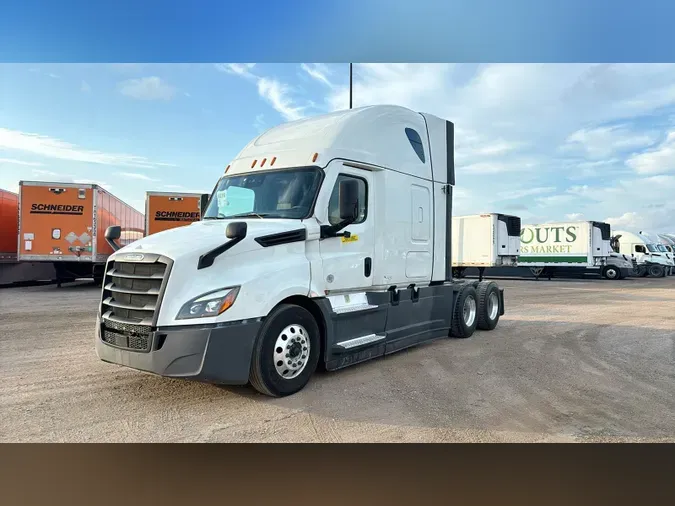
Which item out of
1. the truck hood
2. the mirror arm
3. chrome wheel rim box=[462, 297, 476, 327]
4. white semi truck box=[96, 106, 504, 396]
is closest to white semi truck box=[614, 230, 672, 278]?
chrome wheel rim box=[462, 297, 476, 327]

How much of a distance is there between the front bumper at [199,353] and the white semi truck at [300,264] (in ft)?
0.04

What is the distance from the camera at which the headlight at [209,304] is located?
471 cm

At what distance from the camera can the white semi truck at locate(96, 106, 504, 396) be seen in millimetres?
4762

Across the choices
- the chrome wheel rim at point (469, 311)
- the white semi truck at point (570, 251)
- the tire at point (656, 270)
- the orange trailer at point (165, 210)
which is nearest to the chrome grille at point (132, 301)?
the chrome wheel rim at point (469, 311)

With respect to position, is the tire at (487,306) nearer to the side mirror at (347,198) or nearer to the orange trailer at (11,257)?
the side mirror at (347,198)

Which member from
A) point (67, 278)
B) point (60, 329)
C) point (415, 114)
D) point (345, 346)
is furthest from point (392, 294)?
point (67, 278)

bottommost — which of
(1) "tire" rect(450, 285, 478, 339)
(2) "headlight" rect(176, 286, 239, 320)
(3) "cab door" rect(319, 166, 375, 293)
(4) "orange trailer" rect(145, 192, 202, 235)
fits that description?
(1) "tire" rect(450, 285, 478, 339)

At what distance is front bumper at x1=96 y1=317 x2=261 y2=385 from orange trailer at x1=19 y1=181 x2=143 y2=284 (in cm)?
1433

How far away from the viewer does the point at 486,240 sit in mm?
23891

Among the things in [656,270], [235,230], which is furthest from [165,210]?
[656,270]

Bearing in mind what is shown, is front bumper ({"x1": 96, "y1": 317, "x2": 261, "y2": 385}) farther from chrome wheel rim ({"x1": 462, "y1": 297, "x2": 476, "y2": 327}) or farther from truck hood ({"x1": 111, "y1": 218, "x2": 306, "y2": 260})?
chrome wheel rim ({"x1": 462, "y1": 297, "x2": 476, "y2": 327})

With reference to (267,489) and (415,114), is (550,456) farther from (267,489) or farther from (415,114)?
(415,114)

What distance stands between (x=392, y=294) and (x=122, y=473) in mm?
4388

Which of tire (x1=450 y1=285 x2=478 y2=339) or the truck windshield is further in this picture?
tire (x1=450 y1=285 x2=478 y2=339)
